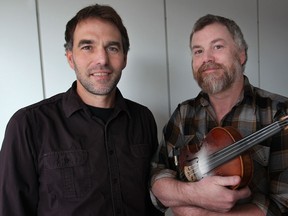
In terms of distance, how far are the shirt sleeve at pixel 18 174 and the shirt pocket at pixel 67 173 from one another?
74mm

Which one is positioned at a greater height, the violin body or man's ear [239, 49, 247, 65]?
man's ear [239, 49, 247, 65]

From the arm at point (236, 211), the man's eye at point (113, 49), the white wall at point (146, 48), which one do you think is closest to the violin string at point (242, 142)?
the arm at point (236, 211)

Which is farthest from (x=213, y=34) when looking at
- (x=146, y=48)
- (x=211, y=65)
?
(x=146, y=48)

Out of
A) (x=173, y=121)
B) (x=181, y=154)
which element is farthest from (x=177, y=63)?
(x=181, y=154)

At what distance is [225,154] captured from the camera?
1.03 meters

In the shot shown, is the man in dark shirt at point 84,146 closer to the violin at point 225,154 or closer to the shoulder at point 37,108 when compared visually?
the shoulder at point 37,108

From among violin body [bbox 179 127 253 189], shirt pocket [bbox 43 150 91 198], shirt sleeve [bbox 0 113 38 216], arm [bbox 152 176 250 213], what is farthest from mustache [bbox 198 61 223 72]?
shirt sleeve [bbox 0 113 38 216]

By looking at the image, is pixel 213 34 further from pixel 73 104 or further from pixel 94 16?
pixel 73 104

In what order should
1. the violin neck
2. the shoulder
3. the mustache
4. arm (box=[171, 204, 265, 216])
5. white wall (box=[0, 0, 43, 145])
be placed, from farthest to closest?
white wall (box=[0, 0, 43, 145]) < the mustache < the shoulder < arm (box=[171, 204, 265, 216]) < the violin neck

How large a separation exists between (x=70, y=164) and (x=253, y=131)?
34.5 inches

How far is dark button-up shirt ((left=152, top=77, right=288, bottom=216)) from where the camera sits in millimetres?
1188

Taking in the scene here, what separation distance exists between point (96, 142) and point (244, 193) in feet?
2.27

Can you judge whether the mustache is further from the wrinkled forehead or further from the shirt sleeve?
the shirt sleeve

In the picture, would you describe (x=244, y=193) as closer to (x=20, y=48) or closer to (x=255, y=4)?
(x=20, y=48)
